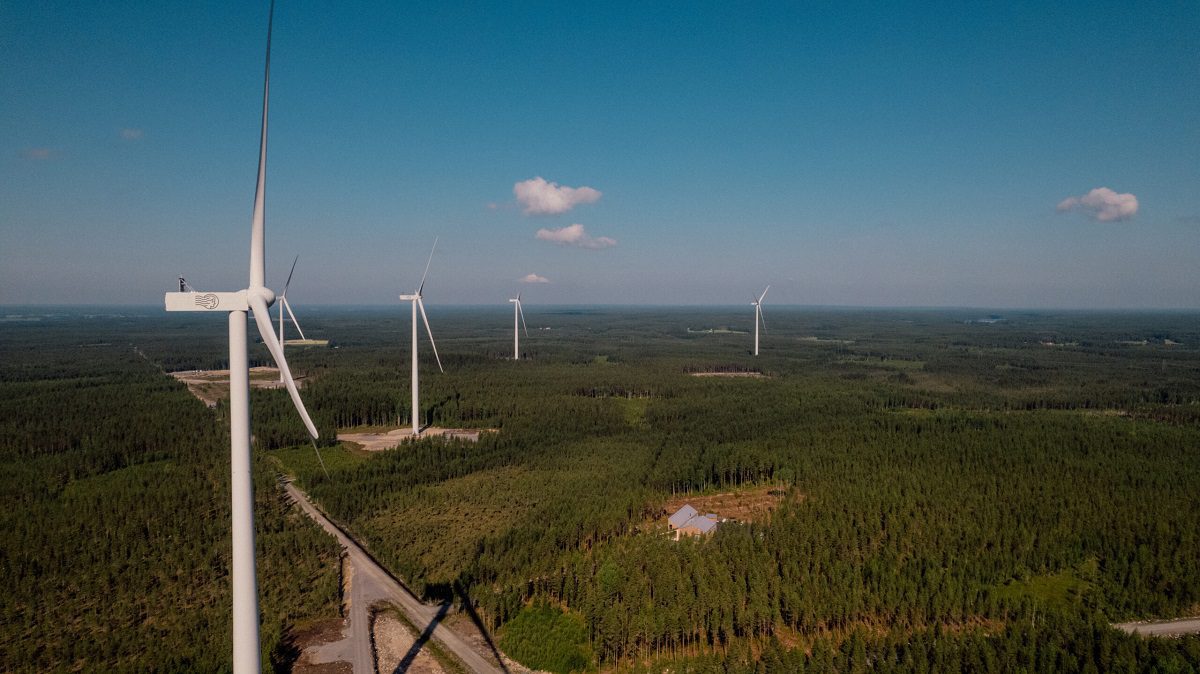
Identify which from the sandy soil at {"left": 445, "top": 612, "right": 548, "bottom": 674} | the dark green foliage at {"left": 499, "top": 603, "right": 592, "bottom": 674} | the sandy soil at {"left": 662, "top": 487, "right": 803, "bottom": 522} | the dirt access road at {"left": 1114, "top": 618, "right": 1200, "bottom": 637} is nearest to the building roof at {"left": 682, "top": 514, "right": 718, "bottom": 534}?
the sandy soil at {"left": 662, "top": 487, "right": 803, "bottom": 522}

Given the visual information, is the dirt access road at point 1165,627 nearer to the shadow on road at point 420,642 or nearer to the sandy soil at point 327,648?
the shadow on road at point 420,642

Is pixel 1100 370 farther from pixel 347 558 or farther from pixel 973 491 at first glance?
pixel 347 558

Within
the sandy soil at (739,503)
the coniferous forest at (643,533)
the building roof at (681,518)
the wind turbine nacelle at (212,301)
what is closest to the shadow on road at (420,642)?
the coniferous forest at (643,533)

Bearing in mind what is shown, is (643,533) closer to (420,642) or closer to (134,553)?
(420,642)

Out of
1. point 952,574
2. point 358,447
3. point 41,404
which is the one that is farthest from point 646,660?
point 41,404

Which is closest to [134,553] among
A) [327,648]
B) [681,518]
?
[327,648]
